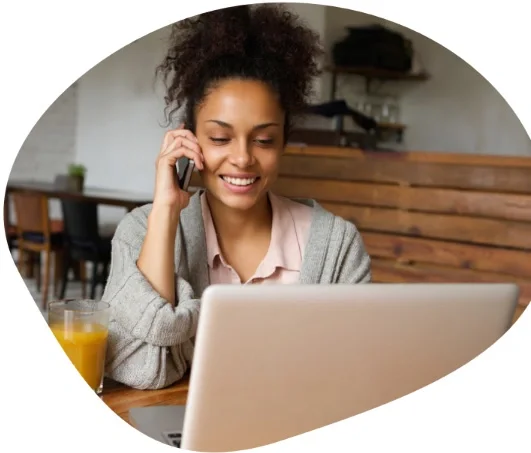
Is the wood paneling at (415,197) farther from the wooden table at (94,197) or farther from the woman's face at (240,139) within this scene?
the woman's face at (240,139)

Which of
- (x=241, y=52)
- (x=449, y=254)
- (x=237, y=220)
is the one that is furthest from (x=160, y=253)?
(x=449, y=254)

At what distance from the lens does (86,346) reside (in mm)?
1043

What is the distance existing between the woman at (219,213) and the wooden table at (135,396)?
0.01 m

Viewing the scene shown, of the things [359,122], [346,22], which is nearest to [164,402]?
[359,122]

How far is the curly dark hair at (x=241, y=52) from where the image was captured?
131 cm

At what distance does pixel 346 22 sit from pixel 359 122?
2.14ft

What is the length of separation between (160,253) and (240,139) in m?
0.23

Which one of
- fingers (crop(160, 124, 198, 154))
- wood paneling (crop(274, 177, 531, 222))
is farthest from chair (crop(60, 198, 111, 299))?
fingers (crop(160, 124, 198, 154))

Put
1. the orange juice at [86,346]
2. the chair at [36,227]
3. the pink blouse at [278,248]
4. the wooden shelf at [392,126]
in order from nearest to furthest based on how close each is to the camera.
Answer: the orange juice at [86,346], the pink blouse at [278,248], the chair at [36,227], the wooden shelf at [392,126]

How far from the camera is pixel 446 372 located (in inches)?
37.7

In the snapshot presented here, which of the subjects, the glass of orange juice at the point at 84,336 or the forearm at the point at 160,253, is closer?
the glass of orange juice at the point at 84,336

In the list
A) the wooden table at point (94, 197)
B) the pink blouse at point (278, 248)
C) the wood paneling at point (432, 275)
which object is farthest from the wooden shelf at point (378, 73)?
the pink blouse at point (278, 248)

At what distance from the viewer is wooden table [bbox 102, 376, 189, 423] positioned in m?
1.05

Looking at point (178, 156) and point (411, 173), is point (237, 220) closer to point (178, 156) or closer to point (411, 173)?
point (178, 156)
